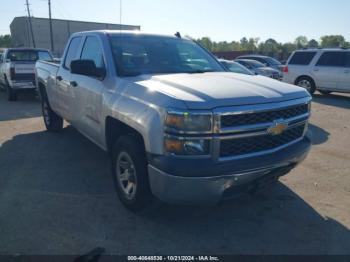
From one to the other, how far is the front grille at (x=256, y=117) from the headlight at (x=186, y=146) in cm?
24

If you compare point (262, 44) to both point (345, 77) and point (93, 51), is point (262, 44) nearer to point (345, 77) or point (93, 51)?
point (345, 77)

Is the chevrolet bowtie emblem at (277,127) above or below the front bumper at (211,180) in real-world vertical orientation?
above

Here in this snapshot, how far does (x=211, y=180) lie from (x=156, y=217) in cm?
107

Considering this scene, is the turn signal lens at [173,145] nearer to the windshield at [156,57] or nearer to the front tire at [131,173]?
the front tire at [131,173]

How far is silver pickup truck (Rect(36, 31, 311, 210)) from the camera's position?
2.96 metres

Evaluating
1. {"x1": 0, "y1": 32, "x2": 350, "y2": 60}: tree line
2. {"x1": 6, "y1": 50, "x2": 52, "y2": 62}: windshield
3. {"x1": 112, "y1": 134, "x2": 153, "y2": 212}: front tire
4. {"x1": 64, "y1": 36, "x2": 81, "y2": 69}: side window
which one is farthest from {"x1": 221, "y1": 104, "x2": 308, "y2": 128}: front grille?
{"x1": 0, "y1": 32, "x2": 350, "y2": 60}: tree line

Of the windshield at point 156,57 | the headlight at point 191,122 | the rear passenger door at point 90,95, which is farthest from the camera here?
the rear passenger door at point 90,95

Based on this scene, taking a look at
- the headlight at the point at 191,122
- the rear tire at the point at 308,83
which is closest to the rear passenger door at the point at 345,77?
the rear tire at the point at 308,83

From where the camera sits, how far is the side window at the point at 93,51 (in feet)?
14.5

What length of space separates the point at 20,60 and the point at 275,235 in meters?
11.7

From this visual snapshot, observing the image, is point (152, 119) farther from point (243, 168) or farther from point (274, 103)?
point (274, 103)

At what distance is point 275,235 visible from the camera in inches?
136

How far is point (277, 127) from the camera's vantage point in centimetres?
334

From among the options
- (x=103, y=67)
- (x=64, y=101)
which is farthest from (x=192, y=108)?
(x=64, y=101)
